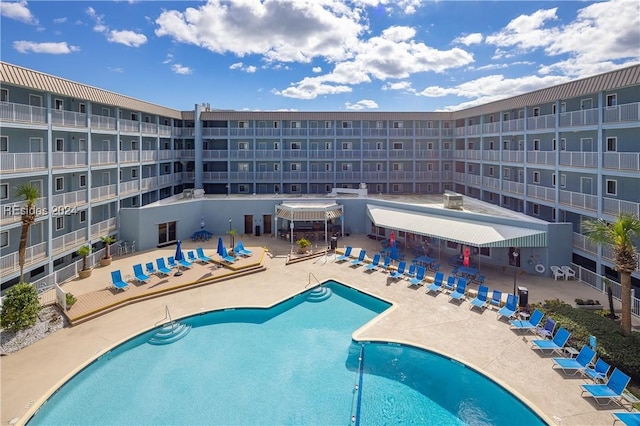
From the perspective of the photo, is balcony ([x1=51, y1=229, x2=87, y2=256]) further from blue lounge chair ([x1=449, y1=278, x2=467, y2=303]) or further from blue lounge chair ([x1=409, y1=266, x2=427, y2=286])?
blue lounge chair ([x1=449, y1=278, x2=467, y2=303])

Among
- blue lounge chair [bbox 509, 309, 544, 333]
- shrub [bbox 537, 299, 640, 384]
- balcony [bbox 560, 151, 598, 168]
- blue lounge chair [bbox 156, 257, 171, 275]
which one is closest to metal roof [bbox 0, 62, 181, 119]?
blue lounge chair [bbox 156, 257, 171, 275]

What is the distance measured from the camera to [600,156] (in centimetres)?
2161

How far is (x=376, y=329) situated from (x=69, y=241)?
20299mm

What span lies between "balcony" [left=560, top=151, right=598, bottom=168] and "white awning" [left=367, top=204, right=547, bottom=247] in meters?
4.95

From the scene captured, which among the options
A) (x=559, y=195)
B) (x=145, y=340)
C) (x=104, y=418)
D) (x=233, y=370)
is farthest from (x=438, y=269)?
(x=104, y=418)

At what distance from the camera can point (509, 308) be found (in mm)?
18688

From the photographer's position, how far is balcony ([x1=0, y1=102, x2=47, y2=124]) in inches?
754

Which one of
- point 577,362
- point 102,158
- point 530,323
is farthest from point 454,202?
point 102,158

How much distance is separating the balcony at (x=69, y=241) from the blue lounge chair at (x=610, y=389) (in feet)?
89.2

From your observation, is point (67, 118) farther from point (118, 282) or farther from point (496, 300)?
point (496, 300)

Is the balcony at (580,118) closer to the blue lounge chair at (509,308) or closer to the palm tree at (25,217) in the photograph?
the blue lounge chair at (509,308)

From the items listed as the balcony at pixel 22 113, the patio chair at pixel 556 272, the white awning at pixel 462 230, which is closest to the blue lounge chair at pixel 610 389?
the white awning at pixel 462 230

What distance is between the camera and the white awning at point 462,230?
2281cm

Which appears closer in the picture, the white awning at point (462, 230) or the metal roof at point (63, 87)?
the metal roof at point (63, 87)
